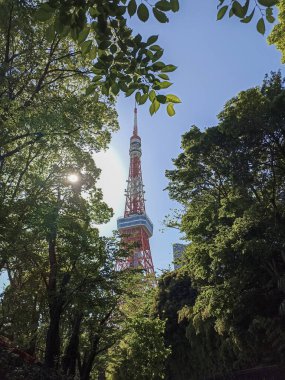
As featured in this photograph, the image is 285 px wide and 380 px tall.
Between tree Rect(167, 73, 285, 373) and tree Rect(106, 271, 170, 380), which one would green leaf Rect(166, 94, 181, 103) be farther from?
tree Rect(106, 271, 170, 380)

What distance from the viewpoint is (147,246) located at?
6631 centimetres

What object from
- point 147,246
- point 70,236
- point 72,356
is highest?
point 147,246

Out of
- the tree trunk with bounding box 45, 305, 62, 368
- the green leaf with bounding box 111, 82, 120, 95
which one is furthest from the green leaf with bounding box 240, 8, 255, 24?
the tree trunk with bounding box 45, 305, 62, 368

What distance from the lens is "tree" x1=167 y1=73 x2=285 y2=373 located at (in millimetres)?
14164

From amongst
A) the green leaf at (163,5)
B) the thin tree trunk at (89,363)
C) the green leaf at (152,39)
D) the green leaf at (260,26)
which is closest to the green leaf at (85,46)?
the green leaf at (152,39)

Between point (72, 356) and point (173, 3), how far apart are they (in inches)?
627

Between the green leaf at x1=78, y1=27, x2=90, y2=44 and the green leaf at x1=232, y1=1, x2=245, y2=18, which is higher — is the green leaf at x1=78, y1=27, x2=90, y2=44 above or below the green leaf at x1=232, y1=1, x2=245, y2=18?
below

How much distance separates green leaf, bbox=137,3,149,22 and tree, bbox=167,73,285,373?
1204 centimetres

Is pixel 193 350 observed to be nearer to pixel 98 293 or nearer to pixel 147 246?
pixel 98 293

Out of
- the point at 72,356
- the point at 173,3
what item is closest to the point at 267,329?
the point at 72,356

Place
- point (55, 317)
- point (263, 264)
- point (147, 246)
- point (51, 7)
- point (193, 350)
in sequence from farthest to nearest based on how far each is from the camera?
point (147, 246), point (193, 350), point (263, 264), point (55, 317), point (51, 7)

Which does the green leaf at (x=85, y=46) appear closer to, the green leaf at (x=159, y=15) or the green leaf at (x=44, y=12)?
the green leaf at (x=44, y=12)

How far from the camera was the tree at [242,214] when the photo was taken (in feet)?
46.5

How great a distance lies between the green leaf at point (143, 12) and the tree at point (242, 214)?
12.0 metres
